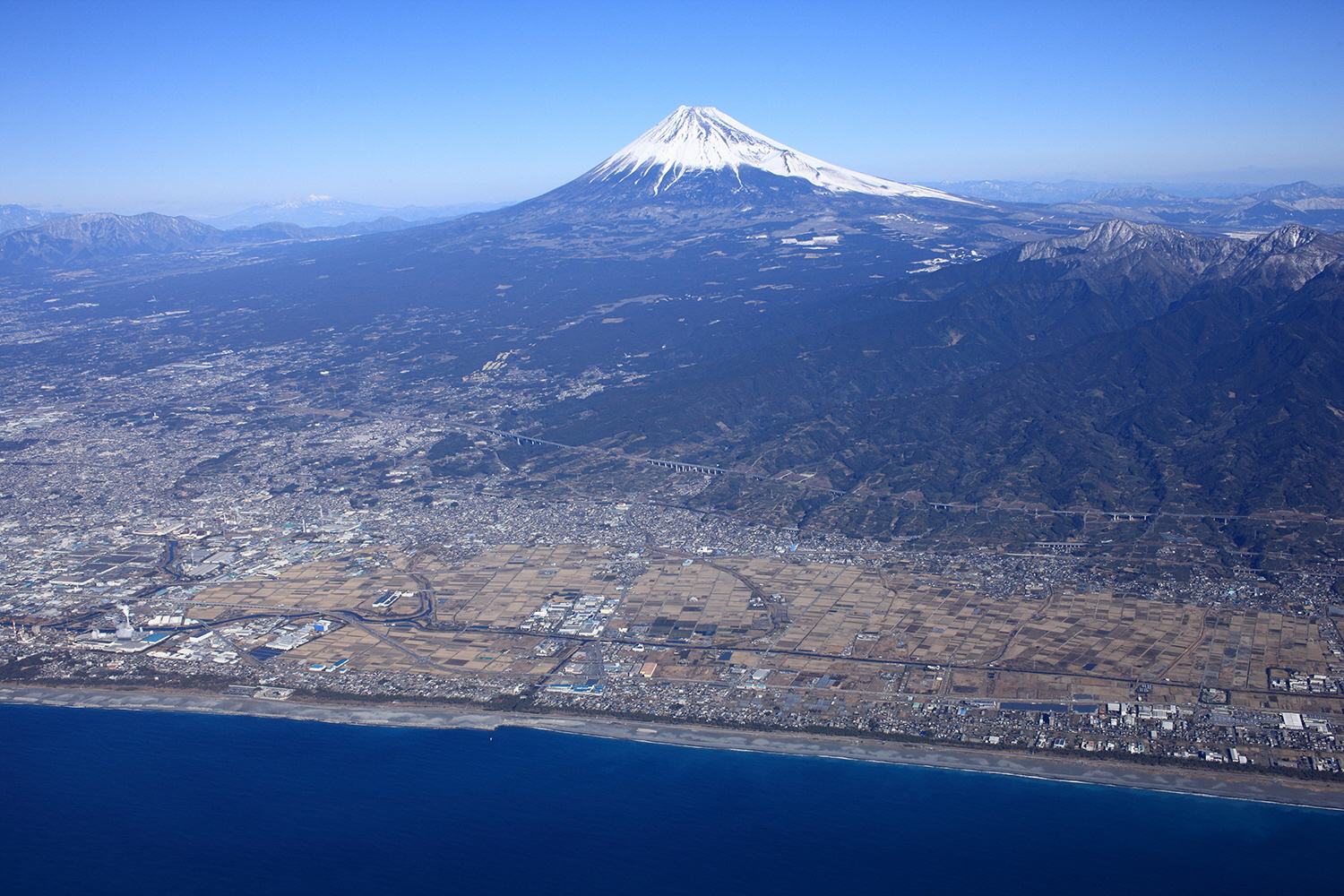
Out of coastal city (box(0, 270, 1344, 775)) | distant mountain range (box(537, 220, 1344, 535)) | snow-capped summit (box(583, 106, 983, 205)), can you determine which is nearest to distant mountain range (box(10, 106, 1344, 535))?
distant mountain range (box(537, 220, 1344, 535))

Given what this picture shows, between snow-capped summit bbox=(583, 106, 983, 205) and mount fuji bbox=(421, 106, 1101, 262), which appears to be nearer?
mount fuji bbox=(421, 106, 1101, 262)

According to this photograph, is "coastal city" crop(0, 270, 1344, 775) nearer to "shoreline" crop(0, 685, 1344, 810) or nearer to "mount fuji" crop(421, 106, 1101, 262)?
"shoreline" crop(0, 685, 1344, 810)

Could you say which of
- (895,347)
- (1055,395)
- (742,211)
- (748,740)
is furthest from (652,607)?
(742,211)

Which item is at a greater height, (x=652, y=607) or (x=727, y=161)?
(x=727, y=161)

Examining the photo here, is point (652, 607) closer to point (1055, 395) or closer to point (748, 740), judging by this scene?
point (748, 740)

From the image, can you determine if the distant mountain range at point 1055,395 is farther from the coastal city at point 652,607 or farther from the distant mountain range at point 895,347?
the coastal city at point 652,607

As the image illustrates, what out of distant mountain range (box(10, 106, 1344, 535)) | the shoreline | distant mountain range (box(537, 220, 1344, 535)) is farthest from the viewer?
distant mountain range (box(10, 106, 1344, 535))
